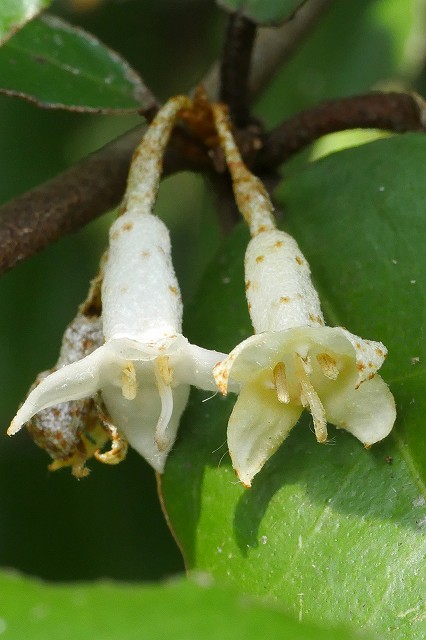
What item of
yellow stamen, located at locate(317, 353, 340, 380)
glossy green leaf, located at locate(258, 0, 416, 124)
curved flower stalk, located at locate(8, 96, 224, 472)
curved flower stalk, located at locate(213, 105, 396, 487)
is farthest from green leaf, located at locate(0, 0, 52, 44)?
glossy green leaf, located at locate(258, 0, 416, 124)

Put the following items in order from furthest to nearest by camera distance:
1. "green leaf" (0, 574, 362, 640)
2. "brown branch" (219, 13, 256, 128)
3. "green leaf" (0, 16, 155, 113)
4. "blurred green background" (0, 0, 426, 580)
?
"blurred green background" (0, 0, 426, 580)
"brown branch" (219, 13, 256, 128)
"green leaf" (0, 16, 155, 113)
"green leaf" (0, 574, 362, 640)

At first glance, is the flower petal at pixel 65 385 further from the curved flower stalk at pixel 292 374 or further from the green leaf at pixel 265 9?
the green leaf at pixel 265 9

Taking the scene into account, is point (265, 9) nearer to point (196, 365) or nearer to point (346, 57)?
point (196, 365)

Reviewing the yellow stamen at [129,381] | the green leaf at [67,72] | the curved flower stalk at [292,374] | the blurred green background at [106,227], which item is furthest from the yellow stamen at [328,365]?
the blurred green background at [106,227]

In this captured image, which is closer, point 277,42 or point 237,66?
point 237,66

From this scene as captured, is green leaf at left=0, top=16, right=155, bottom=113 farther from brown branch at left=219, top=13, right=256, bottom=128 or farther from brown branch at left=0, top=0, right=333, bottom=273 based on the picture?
brown branch at left=219, top=13, right=256, bottom=128

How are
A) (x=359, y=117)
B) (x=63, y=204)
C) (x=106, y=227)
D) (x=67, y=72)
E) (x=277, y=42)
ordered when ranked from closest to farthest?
A: (x=63, y=204) < (x=67, y=72) < (x=359, y=117) < (x=277, y=42) < (x=106, y=227)

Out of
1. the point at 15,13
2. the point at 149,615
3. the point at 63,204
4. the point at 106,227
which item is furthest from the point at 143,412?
the point at 106,227

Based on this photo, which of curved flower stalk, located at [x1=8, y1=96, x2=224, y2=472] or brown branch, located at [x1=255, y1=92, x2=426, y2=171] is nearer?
curved flower stalk, located at [x1=8, y1=96, x2=224, y2=472]
